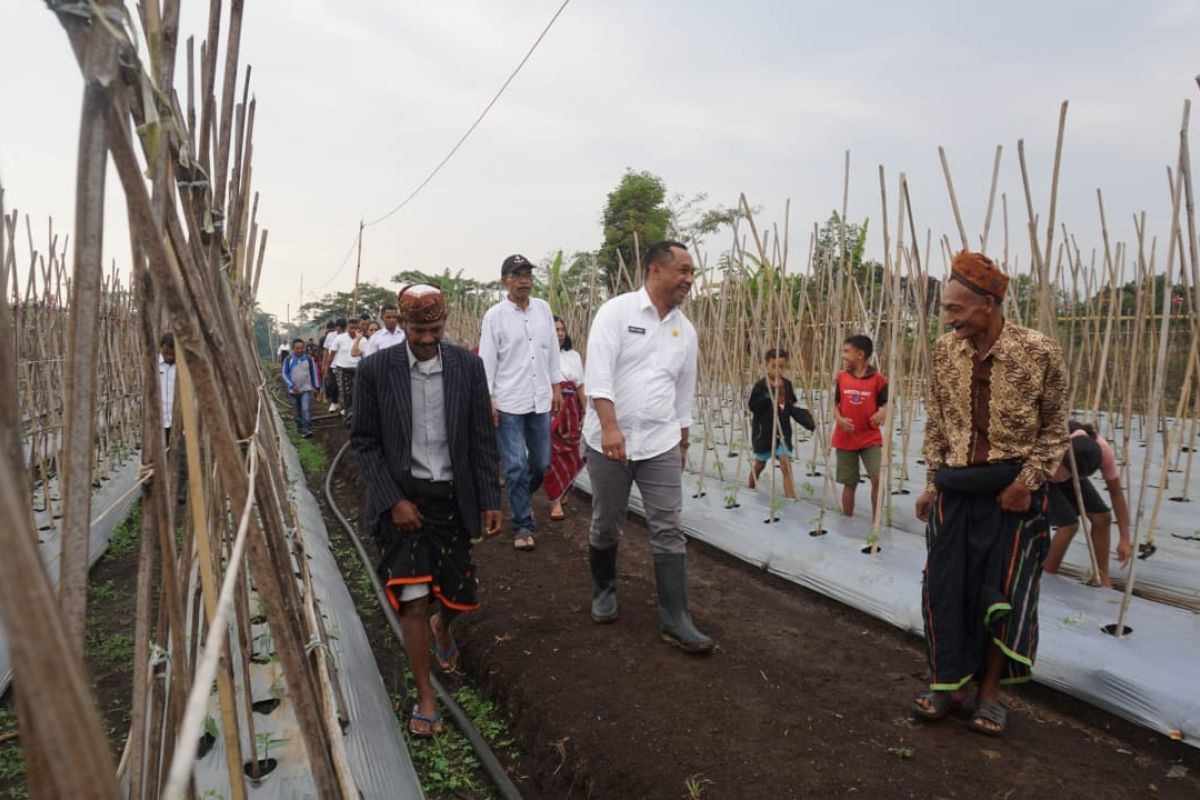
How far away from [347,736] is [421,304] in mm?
1386

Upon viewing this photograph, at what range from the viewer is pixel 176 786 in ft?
1.64

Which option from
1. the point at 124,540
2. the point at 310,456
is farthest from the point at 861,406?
the point at 310,456

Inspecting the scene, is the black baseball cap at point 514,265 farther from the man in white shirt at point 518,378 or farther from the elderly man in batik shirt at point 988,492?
the elderly man in batik shirt at point 988,492

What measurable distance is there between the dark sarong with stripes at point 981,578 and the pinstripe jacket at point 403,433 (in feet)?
4.95

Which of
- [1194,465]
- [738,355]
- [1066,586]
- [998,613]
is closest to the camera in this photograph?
[998,613]

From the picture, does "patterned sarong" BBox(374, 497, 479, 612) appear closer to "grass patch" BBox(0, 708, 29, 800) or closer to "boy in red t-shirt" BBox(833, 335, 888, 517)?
"grass patch" BBox(0, 708, 29, 800)

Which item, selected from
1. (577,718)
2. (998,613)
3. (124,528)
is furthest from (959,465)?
(124,528)

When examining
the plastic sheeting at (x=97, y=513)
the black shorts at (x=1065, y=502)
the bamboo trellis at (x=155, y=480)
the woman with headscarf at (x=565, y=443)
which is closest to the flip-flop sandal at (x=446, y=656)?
the bamboo trellis at (x=155, y=480)

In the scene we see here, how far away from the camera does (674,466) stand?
10.3 feet

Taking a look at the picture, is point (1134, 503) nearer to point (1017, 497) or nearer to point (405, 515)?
point (1017, 497)

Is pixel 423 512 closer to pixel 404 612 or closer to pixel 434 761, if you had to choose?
pixel 404 612

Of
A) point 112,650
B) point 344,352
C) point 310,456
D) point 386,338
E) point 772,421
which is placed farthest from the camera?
point 344,352

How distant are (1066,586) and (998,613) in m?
1.16

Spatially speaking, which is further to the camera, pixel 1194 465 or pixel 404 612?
pixel 1194 465
